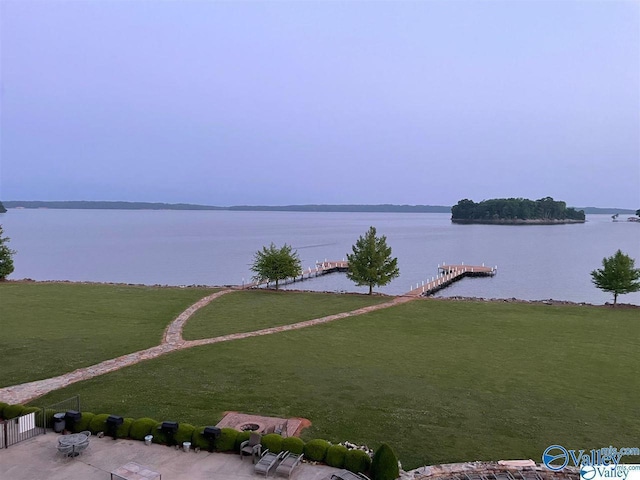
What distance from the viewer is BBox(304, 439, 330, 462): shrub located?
11359mm

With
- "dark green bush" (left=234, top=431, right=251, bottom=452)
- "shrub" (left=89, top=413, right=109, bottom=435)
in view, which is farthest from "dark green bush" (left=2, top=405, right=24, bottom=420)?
"dark green bush" (left=234, top=431, right=251, bottom=452)

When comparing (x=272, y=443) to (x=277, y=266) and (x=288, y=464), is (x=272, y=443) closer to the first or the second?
(x=288, y=464)

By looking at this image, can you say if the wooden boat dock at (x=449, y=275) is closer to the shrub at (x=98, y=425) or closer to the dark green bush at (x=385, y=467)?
the dark green bush at (x=385, y=467)

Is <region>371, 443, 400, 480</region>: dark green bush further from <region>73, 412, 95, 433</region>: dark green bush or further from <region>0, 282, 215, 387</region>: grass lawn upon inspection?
<region>0, 282, 215, 387</region>: grass lawn

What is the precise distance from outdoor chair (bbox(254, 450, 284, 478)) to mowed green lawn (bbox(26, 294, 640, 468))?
6.47 feet

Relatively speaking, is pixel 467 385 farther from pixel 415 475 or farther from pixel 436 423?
pixel 415 475

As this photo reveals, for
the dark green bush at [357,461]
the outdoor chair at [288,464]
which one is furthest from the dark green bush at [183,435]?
the dark green bush at [357,461]

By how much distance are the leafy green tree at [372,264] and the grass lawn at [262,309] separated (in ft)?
6.62

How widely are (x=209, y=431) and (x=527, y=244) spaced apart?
109401 millimetres

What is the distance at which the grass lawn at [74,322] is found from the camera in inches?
749

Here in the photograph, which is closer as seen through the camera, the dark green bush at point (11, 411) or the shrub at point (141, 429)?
the shrub at point (141, 429)

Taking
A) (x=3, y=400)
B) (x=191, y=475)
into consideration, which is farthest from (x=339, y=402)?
(x=3, y=400)

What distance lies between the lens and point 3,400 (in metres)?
15.1

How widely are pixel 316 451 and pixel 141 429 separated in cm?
499
